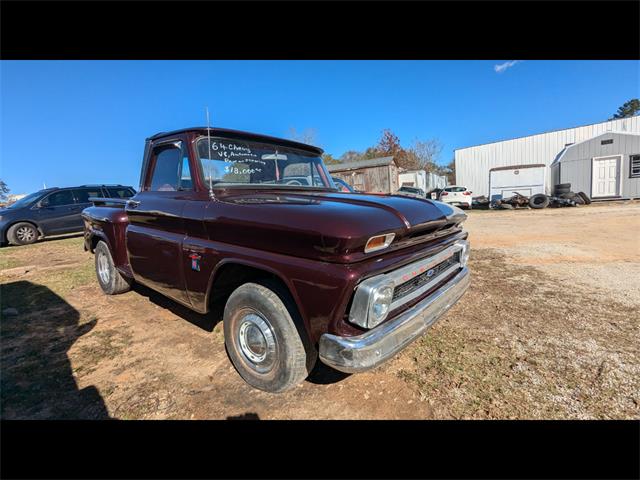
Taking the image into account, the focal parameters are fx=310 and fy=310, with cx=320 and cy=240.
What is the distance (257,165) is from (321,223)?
157 centimetres

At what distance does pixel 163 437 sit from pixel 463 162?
87.3 feet

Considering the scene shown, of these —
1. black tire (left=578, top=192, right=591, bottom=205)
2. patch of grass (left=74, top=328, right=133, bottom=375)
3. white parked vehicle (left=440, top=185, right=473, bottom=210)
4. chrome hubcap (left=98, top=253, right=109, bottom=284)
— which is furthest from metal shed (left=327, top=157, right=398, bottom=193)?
patch of grass (left=74, top=328, right=133, bottom=375)

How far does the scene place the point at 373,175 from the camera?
25.0 metres

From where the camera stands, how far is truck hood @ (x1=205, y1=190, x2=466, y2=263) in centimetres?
181

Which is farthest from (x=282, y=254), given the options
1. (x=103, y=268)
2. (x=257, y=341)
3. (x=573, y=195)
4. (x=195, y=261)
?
(x=573, y=195)

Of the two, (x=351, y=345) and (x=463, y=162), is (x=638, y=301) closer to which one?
(x=351, y=345)

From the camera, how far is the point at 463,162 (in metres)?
24.4

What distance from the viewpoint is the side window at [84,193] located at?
1098 centimetres

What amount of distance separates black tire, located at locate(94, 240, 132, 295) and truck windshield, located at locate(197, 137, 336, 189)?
2539 millimetres

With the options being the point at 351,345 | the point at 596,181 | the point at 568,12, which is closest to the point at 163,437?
the point at 351,345

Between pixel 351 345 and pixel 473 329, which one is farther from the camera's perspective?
pixel 473 329

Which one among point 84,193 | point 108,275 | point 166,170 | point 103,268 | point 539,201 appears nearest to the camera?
point 166,170

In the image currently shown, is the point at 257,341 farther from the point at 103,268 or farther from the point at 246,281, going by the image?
the point at 103,268

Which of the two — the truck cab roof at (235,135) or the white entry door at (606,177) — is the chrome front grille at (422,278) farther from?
the white entry door at (606,177)
